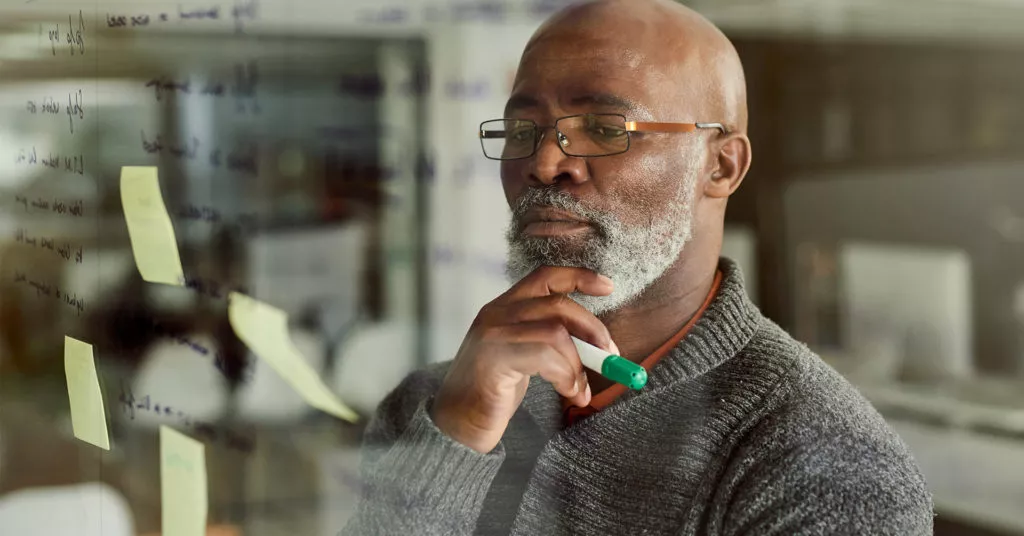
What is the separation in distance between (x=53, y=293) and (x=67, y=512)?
22cm

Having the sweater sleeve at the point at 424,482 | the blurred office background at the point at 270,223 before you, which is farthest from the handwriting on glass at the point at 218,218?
the sweater sleeve at the point at 424,482

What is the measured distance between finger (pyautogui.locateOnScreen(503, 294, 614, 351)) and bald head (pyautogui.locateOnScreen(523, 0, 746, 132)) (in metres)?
0.14

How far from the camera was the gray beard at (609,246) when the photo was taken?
0.61 meters

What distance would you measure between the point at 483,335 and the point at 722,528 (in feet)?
0.67

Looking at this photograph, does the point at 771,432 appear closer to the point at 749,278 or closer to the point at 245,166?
the point at 749,278

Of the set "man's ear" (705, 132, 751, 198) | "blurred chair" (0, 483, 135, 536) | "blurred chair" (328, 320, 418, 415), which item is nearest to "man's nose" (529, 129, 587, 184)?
"man's ear" (705, 132, 751, 198)

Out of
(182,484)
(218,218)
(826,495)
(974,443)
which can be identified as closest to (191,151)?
(218,218)

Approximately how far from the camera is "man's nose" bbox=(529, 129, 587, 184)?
1.99 ft

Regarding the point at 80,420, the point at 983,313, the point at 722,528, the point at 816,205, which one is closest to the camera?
the point at 722,528

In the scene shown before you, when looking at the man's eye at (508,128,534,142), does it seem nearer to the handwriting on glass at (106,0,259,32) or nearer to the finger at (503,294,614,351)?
the finger at (503,294,614,351)

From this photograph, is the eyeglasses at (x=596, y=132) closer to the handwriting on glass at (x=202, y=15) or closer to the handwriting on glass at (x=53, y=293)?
the handwriting on glass at (x=202, y=15)

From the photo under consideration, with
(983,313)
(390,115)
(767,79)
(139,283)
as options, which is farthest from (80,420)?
(983,313)

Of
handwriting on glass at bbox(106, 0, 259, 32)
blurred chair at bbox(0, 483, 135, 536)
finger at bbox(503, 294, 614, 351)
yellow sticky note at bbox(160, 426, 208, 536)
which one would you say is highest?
handwriting on glass at bbox(106, 0, 259, 32)

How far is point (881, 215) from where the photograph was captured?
1.14 metres
